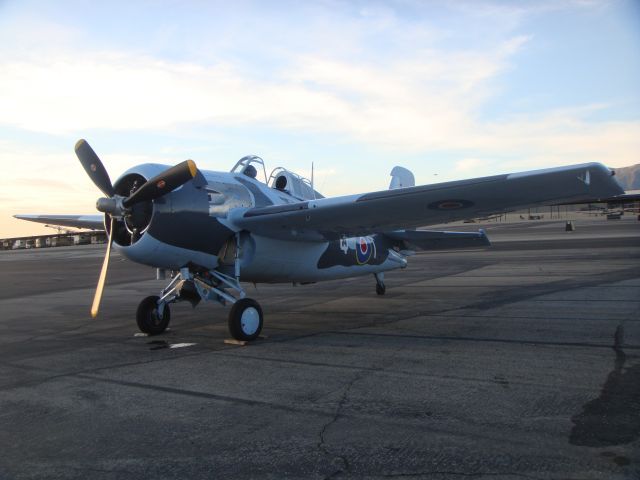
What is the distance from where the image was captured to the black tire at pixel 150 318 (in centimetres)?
905

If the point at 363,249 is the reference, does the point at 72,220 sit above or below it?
above

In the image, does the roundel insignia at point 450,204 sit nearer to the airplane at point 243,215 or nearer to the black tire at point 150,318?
the airplane at point 243,215

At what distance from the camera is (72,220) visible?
12.4 metres

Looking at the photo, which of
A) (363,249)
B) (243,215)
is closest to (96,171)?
(243,215)

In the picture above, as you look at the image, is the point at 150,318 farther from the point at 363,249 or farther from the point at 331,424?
the point at 331,424

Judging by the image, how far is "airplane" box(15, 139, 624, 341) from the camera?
736 centimetres

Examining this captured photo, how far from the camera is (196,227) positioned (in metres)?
8.23

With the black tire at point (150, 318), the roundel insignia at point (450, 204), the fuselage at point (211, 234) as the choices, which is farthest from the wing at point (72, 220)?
the roundel insignia at point (450, 204)

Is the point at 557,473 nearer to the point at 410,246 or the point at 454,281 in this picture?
the point at 410,246

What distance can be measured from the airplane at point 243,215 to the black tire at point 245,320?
0.05ft

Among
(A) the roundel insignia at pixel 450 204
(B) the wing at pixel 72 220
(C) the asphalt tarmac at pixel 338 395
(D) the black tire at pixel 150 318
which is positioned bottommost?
(C) the asphalt tarmac at pixel 338 395

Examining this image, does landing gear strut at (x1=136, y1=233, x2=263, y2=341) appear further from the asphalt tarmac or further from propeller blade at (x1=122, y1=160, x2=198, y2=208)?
propeller blade at (x1=122, y1=160, x2=198, y2=208)

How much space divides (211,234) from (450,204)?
373cm

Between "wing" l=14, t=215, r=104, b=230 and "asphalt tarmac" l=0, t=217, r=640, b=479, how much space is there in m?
2.26
